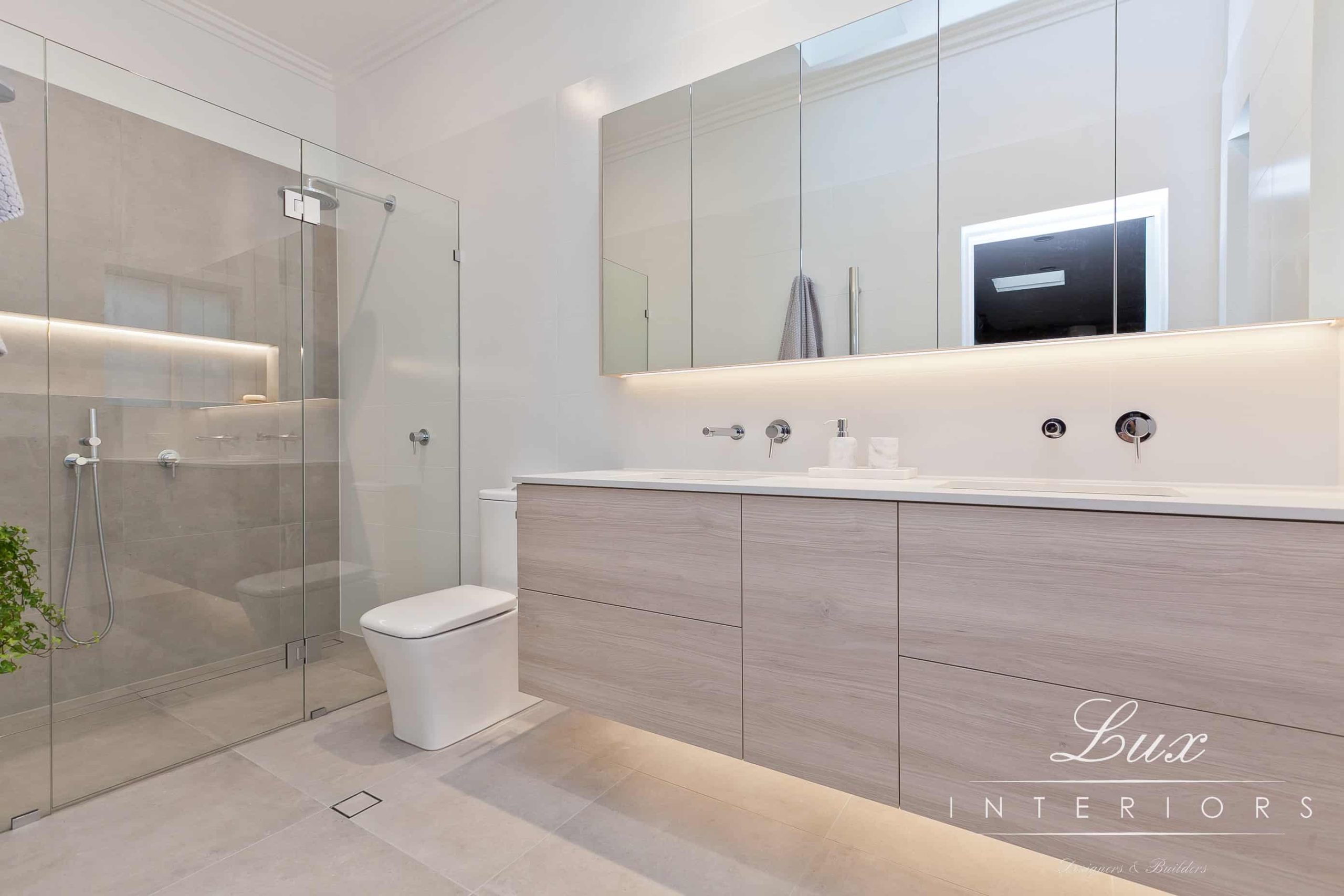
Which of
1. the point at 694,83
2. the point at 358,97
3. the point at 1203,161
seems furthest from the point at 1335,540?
the point at 358,97

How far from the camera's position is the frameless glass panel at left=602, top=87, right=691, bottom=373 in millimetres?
2025

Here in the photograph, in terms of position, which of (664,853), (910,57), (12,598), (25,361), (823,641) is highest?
(910,57)

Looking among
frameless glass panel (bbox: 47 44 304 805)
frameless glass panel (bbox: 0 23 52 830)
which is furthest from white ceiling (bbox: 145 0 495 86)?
frameless glass panel (bbox: 0 23 52 830)

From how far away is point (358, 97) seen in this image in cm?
305

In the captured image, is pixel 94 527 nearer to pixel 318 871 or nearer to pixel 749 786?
pixel 318 871

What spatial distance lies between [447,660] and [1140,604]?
1739mm

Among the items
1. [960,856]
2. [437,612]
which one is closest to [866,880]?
[960,856]

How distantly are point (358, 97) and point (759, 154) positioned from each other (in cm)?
232

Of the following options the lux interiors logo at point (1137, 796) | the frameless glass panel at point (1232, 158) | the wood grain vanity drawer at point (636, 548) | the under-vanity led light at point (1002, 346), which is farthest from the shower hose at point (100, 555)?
the frameless glass panel at point (1232, 158)

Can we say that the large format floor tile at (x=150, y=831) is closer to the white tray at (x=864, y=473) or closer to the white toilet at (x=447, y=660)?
the white toilet at (x=447, y=660)

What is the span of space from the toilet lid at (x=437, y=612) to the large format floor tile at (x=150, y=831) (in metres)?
0.46

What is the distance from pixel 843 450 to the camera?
1703 mm

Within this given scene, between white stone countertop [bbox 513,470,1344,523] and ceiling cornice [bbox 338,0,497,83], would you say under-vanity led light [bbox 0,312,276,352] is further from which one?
ceiling cornice [bbox 338,0,497,83]

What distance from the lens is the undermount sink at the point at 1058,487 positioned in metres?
1.25
